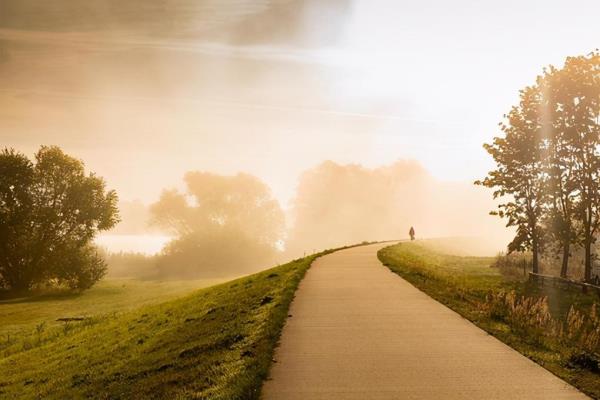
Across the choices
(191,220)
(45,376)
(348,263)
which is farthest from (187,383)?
(191,220)

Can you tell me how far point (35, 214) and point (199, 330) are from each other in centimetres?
4028

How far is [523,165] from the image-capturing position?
1242 inches

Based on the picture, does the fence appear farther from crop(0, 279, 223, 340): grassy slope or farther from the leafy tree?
crop(0, 279, 223, 340): grassy slope

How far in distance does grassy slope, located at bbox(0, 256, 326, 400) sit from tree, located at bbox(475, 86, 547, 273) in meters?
19.1

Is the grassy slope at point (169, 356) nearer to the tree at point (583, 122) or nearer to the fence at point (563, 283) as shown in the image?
the fence at point (563, 283)

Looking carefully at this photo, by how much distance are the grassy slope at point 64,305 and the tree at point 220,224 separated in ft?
107

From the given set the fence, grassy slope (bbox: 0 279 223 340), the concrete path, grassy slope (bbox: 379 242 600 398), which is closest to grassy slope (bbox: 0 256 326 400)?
the concrete path

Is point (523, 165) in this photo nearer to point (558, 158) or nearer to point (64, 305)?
point (558, 158)

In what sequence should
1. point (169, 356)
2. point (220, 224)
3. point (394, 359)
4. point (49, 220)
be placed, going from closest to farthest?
1. point (394, 359)
2. point (169, 356)
3. point (49, 220)
4. point (220, 224)

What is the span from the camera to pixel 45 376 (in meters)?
13.7

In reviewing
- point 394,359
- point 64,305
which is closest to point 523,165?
point 394,359

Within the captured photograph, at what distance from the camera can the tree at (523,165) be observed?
30922 mm

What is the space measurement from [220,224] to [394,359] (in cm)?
8095

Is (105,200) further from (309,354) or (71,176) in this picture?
(309,354)
